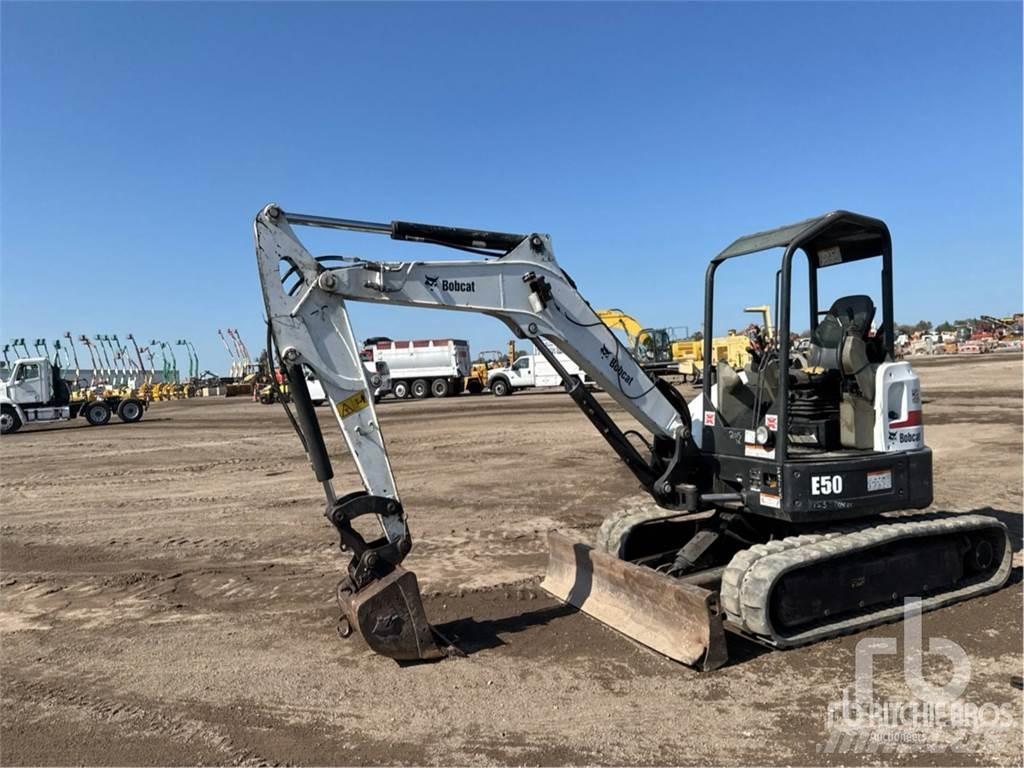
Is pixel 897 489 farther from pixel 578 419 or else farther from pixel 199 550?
pixel 578 419

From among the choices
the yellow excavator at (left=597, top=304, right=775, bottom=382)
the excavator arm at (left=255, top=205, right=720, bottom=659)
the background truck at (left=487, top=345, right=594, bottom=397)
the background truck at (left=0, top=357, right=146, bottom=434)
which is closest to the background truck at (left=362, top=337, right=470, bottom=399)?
the background truck at (left=487, top=345, right=594, bottom=397)

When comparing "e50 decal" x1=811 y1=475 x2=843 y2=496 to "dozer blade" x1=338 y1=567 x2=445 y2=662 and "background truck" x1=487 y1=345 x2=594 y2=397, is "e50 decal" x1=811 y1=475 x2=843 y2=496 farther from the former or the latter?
"background truck" x1=487 y1=345 x2=594 y2=397

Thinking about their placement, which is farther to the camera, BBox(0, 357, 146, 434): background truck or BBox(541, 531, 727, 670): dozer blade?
BBox(0, 357, 146, 434): background truck

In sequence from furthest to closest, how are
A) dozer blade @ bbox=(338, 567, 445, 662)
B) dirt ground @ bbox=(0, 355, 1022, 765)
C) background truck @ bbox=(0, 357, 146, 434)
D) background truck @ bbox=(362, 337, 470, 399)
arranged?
background truck @ bbox=(362, 337, 470, 399) → background truck @ bbox=(0, 357, 146, 434) → dozer blade @ bbox=(338, 567, 445, 662) → dirt ground @ bbox=(0, 355, 1022, 765)

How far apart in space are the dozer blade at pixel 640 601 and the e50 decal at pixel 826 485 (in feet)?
4.25

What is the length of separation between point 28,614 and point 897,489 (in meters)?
7.43

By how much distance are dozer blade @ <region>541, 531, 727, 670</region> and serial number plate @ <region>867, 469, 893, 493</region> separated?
72.0 inches

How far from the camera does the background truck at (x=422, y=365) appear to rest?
3891cm

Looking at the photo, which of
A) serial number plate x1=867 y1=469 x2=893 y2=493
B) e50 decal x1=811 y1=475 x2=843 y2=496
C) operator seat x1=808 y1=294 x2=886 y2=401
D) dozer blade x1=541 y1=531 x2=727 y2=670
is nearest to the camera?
dozer blade x1=541 y1=531 x2=727 y2=670

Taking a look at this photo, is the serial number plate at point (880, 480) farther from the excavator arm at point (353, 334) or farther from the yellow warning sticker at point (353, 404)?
the yellow warning sticker at point (353, 404)

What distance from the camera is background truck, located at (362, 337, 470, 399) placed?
1532 inches

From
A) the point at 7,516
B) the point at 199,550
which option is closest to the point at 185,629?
the point at 199,550

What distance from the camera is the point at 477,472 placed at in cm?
1314

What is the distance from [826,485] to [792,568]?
0.81m
